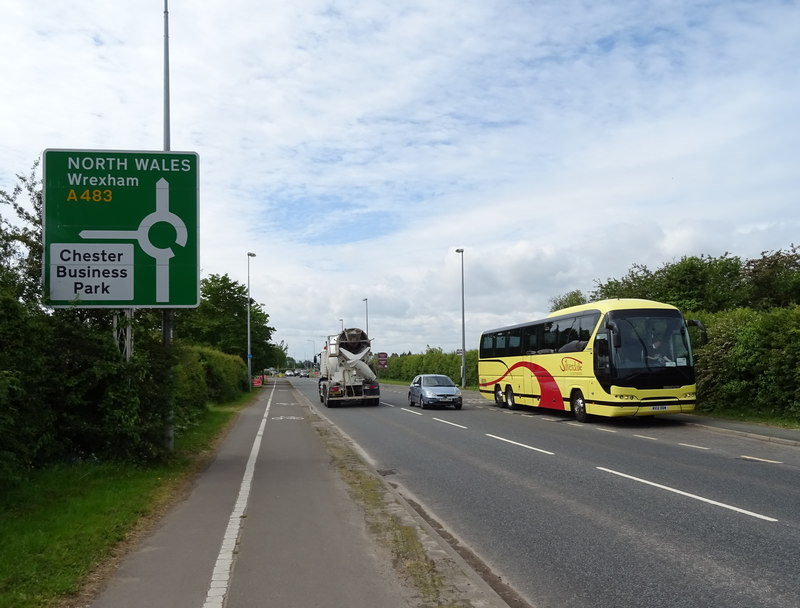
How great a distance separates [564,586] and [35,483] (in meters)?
6.75

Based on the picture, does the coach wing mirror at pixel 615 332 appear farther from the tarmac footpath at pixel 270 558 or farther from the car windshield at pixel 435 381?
the car windshield at pixel 435 381

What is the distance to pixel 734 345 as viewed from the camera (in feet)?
67.8

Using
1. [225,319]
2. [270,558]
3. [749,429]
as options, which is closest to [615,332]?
[749,429]

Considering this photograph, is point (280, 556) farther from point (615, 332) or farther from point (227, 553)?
point (615, 332)

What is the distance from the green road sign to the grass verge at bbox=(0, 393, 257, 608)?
297 cm

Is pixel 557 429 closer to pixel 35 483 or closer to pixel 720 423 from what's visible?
pixel 720 423

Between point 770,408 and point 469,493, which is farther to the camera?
point 770,408

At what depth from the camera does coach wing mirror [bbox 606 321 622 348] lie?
18.8 m

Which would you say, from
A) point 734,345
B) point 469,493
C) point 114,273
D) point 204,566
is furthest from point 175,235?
point 734,345

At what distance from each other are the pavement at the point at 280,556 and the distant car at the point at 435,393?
59.9 feet

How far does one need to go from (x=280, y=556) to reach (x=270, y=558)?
0.36 ft

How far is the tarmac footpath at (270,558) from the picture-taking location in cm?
497

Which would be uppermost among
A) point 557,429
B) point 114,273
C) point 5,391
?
point 114,273

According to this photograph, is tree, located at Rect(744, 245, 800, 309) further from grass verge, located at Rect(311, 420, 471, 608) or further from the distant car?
grass verge, located at Rect(311, 420, 471, 608)
